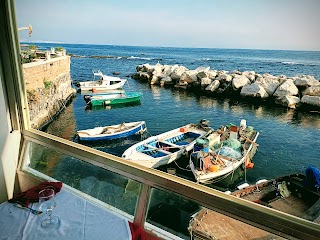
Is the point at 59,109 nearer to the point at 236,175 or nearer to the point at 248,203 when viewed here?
the point at 236,175

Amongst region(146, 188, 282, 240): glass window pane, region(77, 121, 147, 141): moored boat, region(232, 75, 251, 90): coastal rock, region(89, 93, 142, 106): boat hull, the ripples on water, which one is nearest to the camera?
region(146, 188, 282, 240): glass window pane

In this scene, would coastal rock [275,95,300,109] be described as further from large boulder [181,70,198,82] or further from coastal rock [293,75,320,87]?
large boulder [181,70,198,82]

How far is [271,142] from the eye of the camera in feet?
38.5

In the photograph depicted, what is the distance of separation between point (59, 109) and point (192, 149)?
9299 millimetres

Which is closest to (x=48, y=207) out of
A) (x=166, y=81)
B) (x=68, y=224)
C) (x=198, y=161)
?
(x=68, y=224)

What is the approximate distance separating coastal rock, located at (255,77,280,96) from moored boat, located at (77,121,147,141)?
1239 cm

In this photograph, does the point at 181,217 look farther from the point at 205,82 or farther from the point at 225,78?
the point at 205,82

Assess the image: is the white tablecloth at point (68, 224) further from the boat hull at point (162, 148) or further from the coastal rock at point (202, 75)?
the coastal rock at point (202, 75)

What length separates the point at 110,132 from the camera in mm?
10922

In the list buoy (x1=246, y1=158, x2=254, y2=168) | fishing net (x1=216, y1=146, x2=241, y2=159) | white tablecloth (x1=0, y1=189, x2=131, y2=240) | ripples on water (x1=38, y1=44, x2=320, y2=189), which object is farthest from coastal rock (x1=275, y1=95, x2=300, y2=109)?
white tablecloth (x1=0, y1=189, x2=131, y2=240)

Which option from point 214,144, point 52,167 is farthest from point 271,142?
point 52,167

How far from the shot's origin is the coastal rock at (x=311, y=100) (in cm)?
1683

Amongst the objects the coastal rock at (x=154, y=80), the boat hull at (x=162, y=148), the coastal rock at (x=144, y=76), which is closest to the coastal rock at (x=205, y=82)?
the coastal rock at (x=154, y=80)

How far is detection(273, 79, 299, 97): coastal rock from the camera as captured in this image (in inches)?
714
